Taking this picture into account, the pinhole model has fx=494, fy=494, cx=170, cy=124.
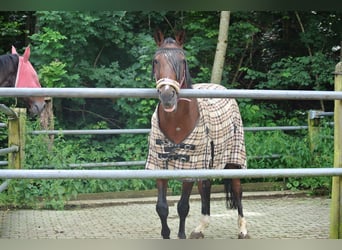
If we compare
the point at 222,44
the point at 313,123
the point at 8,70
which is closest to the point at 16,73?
the point at 8,70

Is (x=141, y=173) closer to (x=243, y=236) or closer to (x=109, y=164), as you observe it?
(x=243, y=236)

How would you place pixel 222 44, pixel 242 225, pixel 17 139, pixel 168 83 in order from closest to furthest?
pixel 168 83 < pixel 242 225 < pixel 17 139 < pixel 222 44

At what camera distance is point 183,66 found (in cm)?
213

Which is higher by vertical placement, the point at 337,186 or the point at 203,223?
the point at 337,186

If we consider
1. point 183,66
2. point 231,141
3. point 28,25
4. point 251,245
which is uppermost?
→ point 28,25

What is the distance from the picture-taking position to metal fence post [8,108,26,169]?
127 inches

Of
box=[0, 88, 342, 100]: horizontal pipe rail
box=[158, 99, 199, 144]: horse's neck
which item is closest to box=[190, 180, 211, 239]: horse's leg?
box=[158, 99, 199, 144]: horse's neck

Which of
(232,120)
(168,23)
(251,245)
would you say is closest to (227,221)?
(251,245)

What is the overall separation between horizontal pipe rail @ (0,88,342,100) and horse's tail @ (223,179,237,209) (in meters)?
1.07

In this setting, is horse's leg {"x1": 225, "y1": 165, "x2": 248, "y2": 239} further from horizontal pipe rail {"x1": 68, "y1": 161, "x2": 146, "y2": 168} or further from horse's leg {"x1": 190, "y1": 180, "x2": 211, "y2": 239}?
horizontal pipe rail {"x1": 68, "y1": 161, "x2": 146, "y2": 168}

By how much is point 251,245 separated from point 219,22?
294cm

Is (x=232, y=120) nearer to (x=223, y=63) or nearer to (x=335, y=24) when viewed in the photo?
(x=223, y=63)

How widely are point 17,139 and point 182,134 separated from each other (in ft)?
4.84

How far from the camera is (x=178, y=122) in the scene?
7.31 ft
